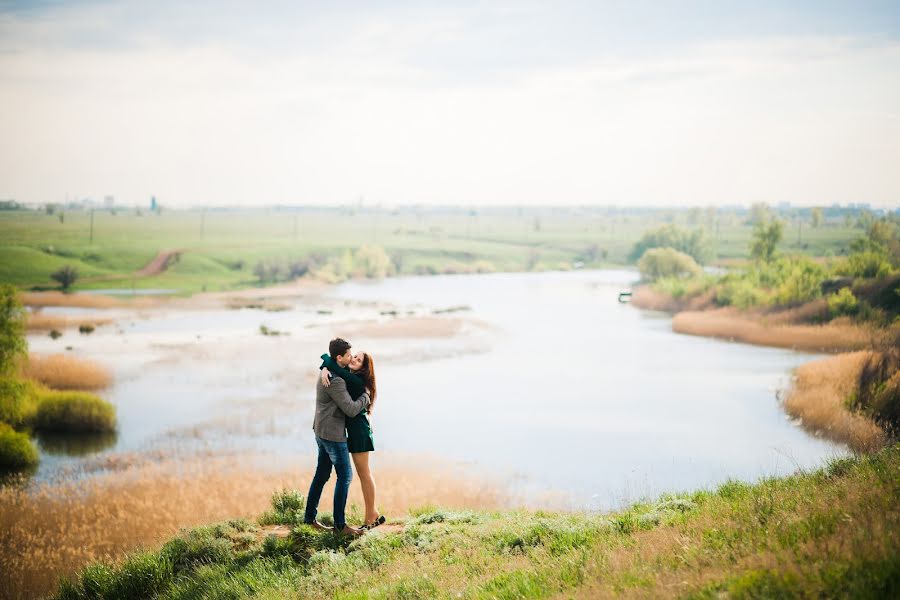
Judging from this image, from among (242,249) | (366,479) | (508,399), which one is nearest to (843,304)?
(508,399)

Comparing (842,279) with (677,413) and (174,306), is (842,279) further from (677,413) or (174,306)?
(174,306)

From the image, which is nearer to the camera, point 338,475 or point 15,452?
point 338,475

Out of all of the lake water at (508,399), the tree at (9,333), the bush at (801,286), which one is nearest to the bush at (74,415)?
the lake water at (508,399)

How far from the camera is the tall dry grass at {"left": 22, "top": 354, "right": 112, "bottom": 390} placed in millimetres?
36500

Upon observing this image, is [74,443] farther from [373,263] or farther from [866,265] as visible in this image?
[373,263]

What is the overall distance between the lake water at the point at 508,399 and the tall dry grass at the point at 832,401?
86 cm

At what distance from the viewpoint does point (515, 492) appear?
75.9ft

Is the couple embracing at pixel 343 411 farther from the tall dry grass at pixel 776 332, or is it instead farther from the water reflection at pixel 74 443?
the tall dry grass at pixel 776 332

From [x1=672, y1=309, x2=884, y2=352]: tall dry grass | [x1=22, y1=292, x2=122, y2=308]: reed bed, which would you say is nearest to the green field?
[x1=22, y1=292, x2=122, y2=308]: reed bed

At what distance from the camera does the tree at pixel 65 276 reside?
67188mm

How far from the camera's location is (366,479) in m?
12.2

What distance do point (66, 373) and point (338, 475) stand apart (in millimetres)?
31251

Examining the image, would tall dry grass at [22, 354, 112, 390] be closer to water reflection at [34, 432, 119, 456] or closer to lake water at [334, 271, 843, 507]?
water reflection at [34, 432, 119, 456]

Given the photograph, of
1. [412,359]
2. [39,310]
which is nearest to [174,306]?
[39,310]
